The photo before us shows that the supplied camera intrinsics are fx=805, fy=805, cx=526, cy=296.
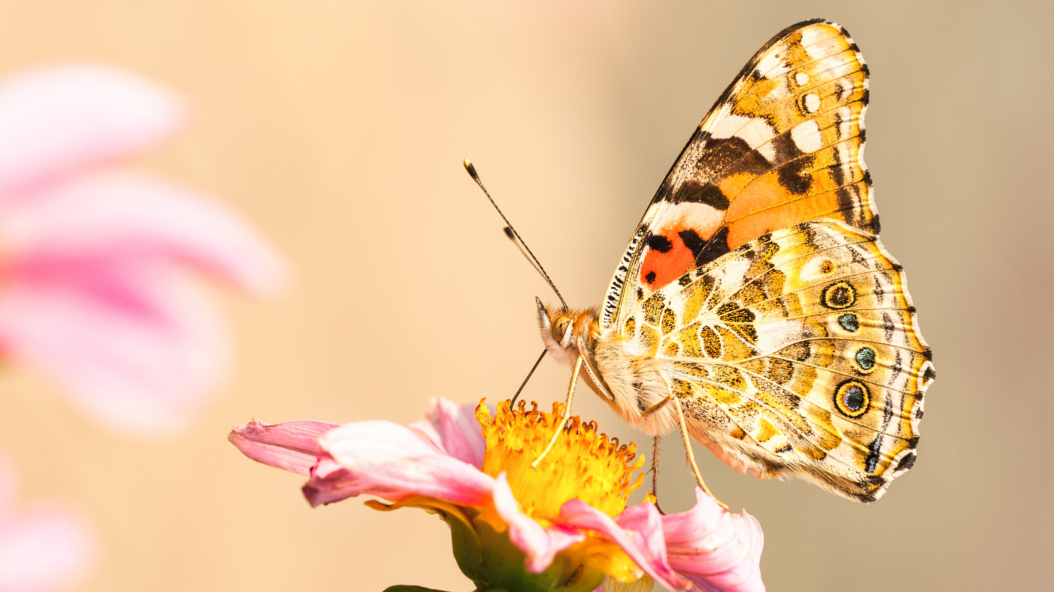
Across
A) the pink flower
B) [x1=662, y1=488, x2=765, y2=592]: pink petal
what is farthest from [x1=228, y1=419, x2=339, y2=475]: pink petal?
[x1=662, y1=488, x2=765, y2=592]: pink petal

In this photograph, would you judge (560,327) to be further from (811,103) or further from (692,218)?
(811,103)

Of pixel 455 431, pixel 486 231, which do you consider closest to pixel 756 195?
pixel 455 431

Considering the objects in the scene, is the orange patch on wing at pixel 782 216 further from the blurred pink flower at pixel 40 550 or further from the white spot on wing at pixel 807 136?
the blurred pink flower at pixel 40 550

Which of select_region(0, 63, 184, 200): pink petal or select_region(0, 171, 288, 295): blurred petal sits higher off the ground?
select_region(0, 63, 184, 200): pink petal

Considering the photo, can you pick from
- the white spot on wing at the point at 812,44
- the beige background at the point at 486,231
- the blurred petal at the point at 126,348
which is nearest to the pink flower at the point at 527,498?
the blurred petal at the point at 126,348

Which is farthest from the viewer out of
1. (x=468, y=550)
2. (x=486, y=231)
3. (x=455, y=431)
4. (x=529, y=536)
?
(x=486, y=231)

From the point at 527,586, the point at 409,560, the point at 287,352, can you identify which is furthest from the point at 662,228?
the point at 409,560

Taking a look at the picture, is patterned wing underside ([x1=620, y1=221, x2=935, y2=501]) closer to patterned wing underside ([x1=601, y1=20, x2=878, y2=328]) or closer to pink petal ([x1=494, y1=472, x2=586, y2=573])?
patterned wing underside ([x1=601, y1=20, x2=878, y2=328])
